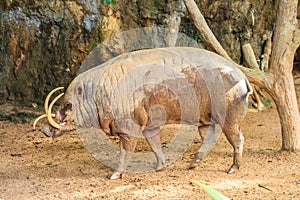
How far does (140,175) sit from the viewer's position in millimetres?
6242

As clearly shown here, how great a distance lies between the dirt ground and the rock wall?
6.76ft

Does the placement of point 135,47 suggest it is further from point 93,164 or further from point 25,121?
point 93,164

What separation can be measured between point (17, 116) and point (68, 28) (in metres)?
1.61

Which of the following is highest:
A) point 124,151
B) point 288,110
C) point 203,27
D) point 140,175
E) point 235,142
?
point 203,27

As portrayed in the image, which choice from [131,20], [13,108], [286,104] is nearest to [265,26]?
[131,20]

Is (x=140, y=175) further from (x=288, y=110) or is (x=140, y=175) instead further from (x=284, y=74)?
(x=284, y=74)

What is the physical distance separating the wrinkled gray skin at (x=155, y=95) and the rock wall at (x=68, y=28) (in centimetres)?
356

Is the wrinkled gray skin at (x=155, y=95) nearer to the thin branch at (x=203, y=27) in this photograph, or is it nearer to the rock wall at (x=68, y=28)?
the thin branch at (x=203, y=27)

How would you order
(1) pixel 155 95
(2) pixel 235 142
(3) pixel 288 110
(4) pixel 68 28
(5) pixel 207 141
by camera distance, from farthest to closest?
(4) pixel 68 28
(3) pixel 288 110
(5) pixel 207 141
(2) pixel 235 142
(1) pixel 155 95

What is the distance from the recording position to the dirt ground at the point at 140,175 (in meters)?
5.59

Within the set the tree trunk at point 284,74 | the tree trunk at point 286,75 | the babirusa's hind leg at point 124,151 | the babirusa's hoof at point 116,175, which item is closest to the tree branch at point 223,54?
the tree trunk at point 284,74

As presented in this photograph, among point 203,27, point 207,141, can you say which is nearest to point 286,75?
point 203,27

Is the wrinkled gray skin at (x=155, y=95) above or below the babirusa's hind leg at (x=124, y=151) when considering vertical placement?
above

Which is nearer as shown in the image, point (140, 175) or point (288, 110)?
point (140, 175)
